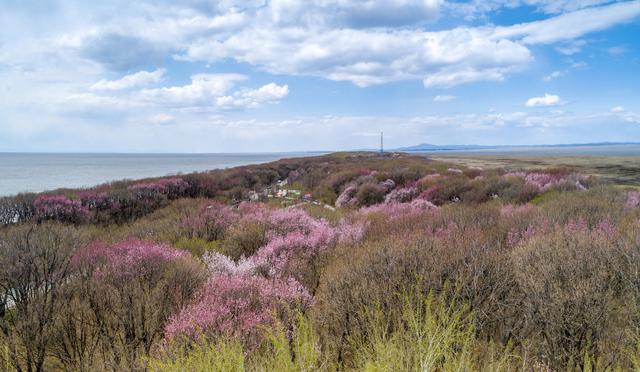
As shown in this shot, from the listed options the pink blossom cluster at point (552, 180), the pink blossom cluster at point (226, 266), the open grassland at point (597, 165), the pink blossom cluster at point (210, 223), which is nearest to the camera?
the pink blossom cluster at point (226, 266)

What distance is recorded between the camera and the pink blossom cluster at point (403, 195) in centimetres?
1989

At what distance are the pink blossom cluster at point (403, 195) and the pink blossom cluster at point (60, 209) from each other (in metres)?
17.1

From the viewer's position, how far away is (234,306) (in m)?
6.15

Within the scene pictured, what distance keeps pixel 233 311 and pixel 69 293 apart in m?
3.73

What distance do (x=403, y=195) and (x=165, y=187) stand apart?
16.8m

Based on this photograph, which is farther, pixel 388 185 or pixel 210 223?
pixel 388 185

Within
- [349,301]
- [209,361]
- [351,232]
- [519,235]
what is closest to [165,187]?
[351,232]

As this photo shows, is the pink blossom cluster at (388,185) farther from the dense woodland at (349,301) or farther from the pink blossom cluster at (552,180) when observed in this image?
the dense woodland at (349,301)

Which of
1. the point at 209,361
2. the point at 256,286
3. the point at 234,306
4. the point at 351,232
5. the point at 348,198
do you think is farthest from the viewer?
the point at 348,198

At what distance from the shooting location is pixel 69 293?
6.97 metres

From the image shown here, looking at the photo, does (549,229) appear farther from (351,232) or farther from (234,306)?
(234,306)

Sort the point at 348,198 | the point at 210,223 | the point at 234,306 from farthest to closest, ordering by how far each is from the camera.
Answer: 1. the point at 348,198
2. the point at 210,223
3. the point at 234,306

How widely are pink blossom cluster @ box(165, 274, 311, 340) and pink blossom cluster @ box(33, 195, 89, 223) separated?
50.0 ft

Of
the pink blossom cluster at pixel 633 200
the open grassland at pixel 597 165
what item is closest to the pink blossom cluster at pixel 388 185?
the pink blossom cluster at pixel 633 200
